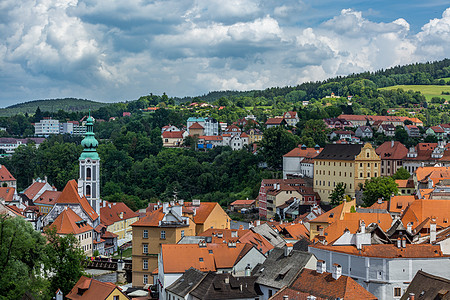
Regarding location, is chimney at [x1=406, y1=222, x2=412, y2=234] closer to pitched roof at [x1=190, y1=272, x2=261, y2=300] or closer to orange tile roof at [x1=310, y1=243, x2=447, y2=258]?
orange tile roof at [x1=310, y1=243, x2=447, y2=258]

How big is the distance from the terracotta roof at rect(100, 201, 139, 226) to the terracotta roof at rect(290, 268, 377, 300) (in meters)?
48.8

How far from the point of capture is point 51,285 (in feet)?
139

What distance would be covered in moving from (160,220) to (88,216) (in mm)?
28681

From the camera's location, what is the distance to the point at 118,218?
83688mm

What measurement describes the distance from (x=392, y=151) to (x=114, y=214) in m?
36.1

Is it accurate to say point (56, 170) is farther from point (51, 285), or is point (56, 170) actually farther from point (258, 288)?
point (258, 288)

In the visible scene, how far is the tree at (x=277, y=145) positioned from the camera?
334 ft

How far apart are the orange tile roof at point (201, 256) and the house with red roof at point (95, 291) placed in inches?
125

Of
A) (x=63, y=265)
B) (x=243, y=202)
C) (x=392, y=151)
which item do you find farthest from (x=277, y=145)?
(x=63, y=265)

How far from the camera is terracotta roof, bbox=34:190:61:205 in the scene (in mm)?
92375

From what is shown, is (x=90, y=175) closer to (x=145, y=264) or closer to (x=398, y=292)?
(x=145, y=264)

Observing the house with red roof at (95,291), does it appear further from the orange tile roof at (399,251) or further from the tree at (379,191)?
the tree at (379,191)

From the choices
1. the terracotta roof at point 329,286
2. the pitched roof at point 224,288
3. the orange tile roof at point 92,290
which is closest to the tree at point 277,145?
the orange tile roof at point 92,290

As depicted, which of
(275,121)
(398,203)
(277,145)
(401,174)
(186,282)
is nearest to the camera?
(186,282)
